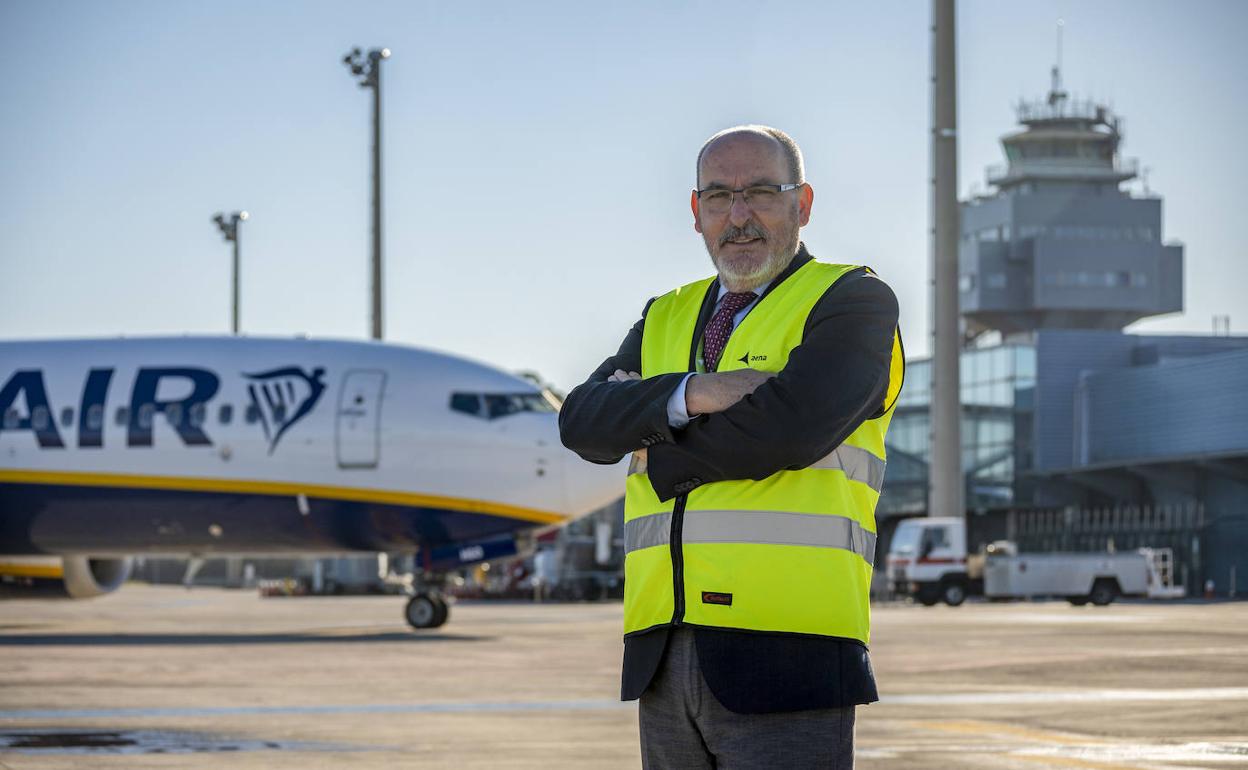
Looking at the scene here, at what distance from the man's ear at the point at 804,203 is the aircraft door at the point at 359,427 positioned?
21352 millimetres

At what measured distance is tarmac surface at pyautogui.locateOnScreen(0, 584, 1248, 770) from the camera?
941 cm

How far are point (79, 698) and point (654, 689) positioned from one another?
10751 millimetres

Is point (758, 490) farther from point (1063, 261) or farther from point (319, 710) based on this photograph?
point (1063, 261)

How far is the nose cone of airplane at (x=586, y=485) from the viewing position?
81.3ft

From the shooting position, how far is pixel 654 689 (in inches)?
140

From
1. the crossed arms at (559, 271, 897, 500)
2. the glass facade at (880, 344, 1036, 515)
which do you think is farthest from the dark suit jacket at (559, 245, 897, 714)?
the glass facade at (880, 344, 1036, 515)

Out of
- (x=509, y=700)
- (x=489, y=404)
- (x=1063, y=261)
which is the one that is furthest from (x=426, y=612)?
(x=1063, y=261)

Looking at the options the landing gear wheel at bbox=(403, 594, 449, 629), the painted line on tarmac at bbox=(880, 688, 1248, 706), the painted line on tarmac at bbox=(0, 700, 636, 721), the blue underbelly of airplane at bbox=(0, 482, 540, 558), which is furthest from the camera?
the landing gear wheel at bbox=(403, 594, 449, 629)

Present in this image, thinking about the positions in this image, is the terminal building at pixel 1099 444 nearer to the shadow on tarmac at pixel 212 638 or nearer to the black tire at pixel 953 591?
the black tire at pixel 953 591

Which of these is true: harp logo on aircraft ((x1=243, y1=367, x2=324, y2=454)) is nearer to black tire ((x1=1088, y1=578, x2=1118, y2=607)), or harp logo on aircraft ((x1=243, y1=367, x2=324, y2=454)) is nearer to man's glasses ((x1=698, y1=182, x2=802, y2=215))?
man's glasses ((x1=698, y1=182, x2=802, y2=215))

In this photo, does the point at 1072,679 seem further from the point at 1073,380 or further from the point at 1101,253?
→ the point at 1101,253

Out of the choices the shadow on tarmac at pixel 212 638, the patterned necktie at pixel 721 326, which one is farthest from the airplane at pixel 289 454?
the patterned necktie at pixel 721 326

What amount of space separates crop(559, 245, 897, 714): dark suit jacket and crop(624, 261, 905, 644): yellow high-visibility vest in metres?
0.03

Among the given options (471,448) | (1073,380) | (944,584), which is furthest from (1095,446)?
(471,448)
